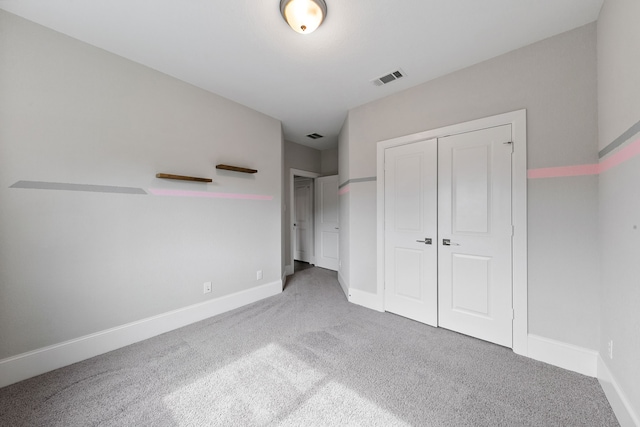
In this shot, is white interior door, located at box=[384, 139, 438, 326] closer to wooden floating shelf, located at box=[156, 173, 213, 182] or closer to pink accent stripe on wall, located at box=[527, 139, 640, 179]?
pink accent stripe on wall, located at box=[527, 139, 640, 179]

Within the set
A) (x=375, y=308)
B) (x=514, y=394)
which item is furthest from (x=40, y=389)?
(x=514, y=394)

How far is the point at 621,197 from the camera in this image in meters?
1.38

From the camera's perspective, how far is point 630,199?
1.28 m

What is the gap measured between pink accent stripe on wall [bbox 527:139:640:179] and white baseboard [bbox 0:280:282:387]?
11.3 feet

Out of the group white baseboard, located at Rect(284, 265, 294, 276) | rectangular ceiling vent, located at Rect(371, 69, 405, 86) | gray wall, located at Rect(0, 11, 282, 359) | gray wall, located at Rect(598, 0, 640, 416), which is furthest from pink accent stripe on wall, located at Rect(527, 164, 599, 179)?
white baseboard, located at Rect(284, 265, 294, 276)

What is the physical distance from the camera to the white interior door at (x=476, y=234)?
2074mm

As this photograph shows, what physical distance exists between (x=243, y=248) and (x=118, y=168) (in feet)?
5.19

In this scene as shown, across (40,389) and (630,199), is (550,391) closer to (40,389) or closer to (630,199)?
(630,199)

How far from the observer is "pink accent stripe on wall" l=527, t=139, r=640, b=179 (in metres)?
1.28

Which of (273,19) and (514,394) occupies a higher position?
(273,19)

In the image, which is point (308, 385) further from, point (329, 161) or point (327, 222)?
point (329, 161)

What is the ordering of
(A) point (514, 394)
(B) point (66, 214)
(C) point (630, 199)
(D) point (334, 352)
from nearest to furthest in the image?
(C) point (630, 199) → (A) point (514, 394) → (B) point (66, 214) → (D) point (334, 352)

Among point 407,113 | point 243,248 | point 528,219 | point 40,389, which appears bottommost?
point 40,389

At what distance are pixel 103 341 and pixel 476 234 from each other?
142 inches
